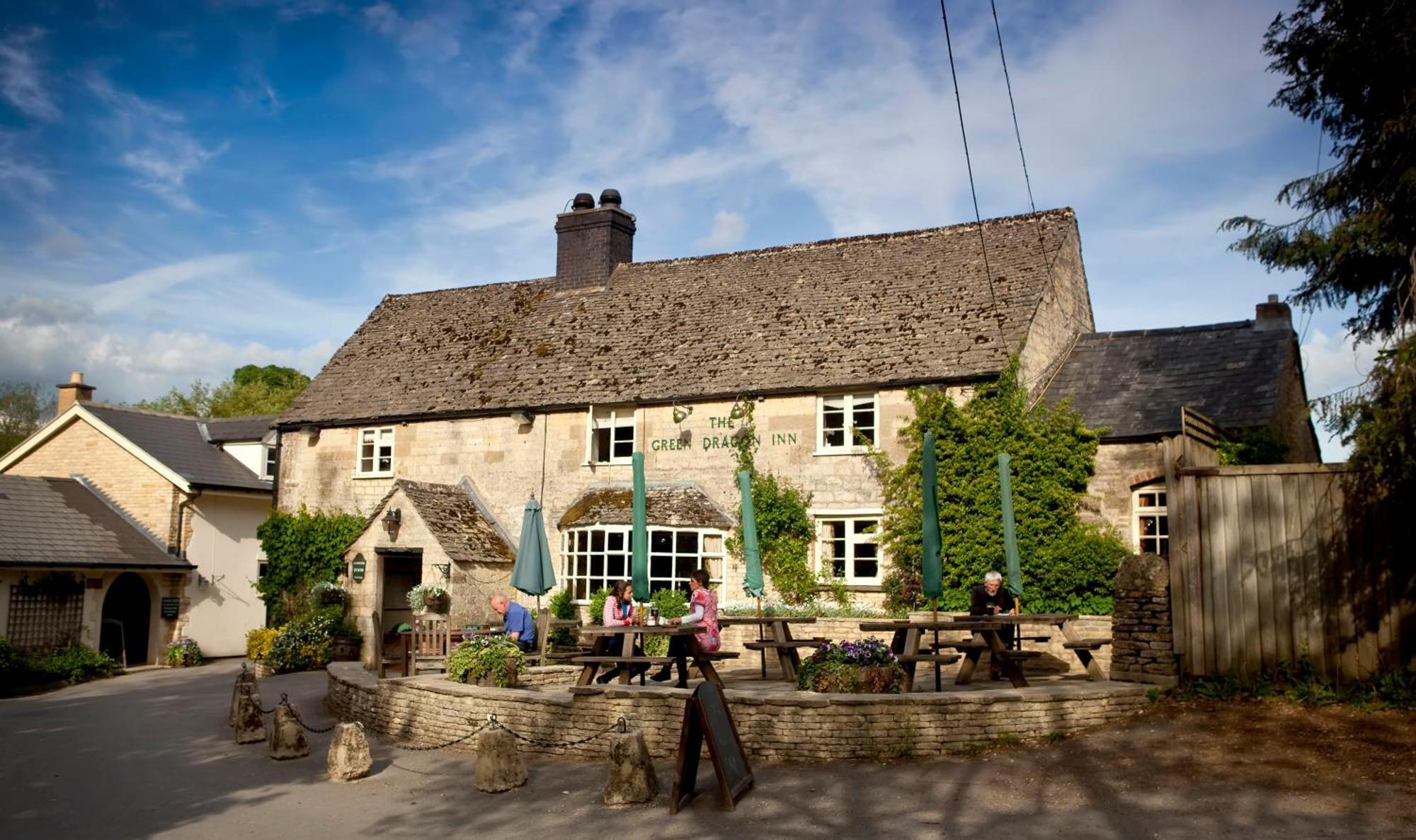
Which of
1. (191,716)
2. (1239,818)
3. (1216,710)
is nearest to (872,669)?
(1216,710)

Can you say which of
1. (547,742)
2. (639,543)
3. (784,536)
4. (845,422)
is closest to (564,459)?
(784,536)

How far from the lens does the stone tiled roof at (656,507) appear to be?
22672 millimetres

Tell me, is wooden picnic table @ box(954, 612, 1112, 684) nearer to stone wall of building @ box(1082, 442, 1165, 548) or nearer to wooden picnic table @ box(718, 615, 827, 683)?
wooden picnic table @ box(718, 615, 827, 683)

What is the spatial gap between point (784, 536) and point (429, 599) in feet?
22.9


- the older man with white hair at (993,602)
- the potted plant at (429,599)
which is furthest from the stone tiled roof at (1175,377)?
the potted plant at (429,599)

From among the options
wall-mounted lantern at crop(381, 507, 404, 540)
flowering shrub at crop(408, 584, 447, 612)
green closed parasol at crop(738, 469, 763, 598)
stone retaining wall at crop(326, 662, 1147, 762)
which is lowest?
stone retaining wall at crop(326, 662, 1147, 762)

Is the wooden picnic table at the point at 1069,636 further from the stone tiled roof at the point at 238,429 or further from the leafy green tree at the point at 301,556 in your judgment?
the stone tiled roof at the point at 238,429

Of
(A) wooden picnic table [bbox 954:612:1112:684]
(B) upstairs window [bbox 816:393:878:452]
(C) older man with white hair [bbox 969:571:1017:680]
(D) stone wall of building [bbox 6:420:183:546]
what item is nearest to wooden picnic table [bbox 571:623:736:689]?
(A) wooden picnic table [bbox 954:612:1112:684]

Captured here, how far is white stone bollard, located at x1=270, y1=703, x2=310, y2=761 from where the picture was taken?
14.4 meters

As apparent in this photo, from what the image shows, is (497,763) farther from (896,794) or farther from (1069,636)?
(1069,636)

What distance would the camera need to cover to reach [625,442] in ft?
81.6

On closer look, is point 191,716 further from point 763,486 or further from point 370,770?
point 763,486

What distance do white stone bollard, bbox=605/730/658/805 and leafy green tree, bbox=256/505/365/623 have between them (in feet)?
56.0

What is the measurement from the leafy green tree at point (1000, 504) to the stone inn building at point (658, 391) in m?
0.53
